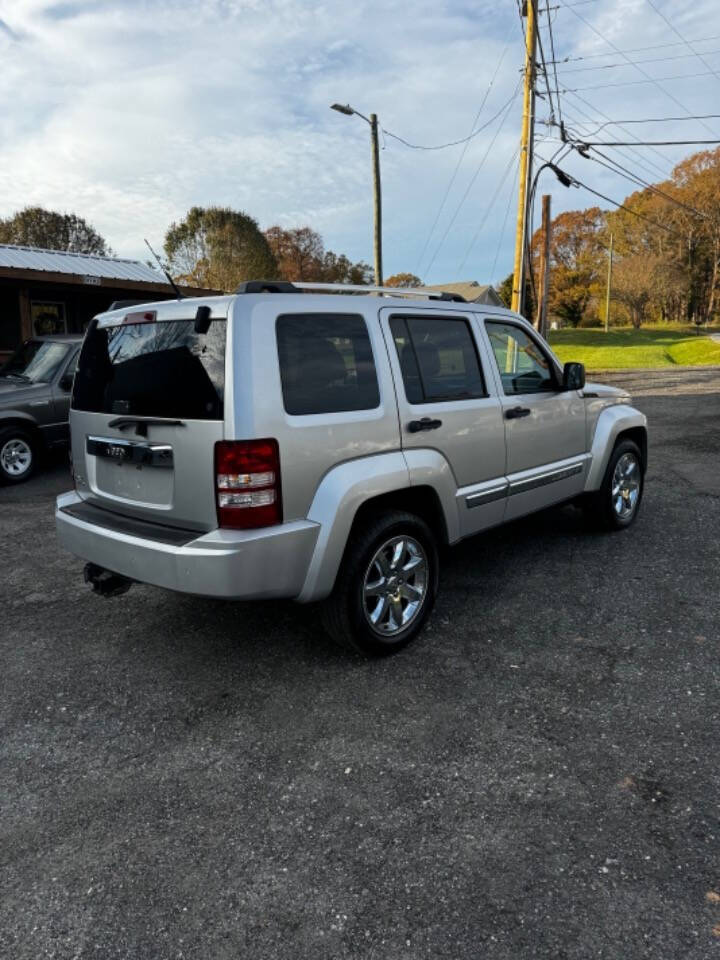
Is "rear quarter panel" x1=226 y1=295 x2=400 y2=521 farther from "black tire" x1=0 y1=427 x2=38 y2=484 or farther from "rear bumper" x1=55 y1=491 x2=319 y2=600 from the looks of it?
"black tire" x1=0 y1=427 x2=38 y2=484

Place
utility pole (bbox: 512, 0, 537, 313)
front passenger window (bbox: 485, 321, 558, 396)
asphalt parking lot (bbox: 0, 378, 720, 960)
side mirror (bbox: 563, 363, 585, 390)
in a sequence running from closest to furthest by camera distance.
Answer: asphalt parking lot (bbox: 0, 378, 720, 960)
front passenger window (bbox: 485, 321, 558, 396)
side mirror (bbox: 563, 363, 585, 390)
utility pole (bbox: 512, 0, 537, 313)

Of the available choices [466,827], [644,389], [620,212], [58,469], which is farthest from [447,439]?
[620,212]

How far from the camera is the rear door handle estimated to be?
369 cm

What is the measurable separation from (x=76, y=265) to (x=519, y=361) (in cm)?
1587

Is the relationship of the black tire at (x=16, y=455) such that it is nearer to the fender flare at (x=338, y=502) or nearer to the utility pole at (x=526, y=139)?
the fender flare at (x=338, y=502)

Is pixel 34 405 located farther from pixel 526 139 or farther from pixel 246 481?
pixel 526 139

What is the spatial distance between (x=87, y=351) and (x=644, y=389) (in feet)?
61.3

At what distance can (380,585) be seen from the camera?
3.60 meters

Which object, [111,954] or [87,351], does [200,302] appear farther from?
[111,954]

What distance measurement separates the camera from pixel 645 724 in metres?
2.99

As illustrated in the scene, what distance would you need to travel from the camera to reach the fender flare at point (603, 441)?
5336 millimetres

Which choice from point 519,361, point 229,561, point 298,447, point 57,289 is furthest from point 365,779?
point 57,289

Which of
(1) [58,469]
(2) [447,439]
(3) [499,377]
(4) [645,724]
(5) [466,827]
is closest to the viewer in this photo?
(5) [466,827]

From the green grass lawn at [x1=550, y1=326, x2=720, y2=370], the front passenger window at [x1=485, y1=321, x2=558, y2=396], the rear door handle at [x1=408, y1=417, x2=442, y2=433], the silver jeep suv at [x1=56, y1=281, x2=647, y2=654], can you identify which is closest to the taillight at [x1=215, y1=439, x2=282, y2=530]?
the silver jeep suv at [x1=56, y1=281, x2=647, y2=654]
